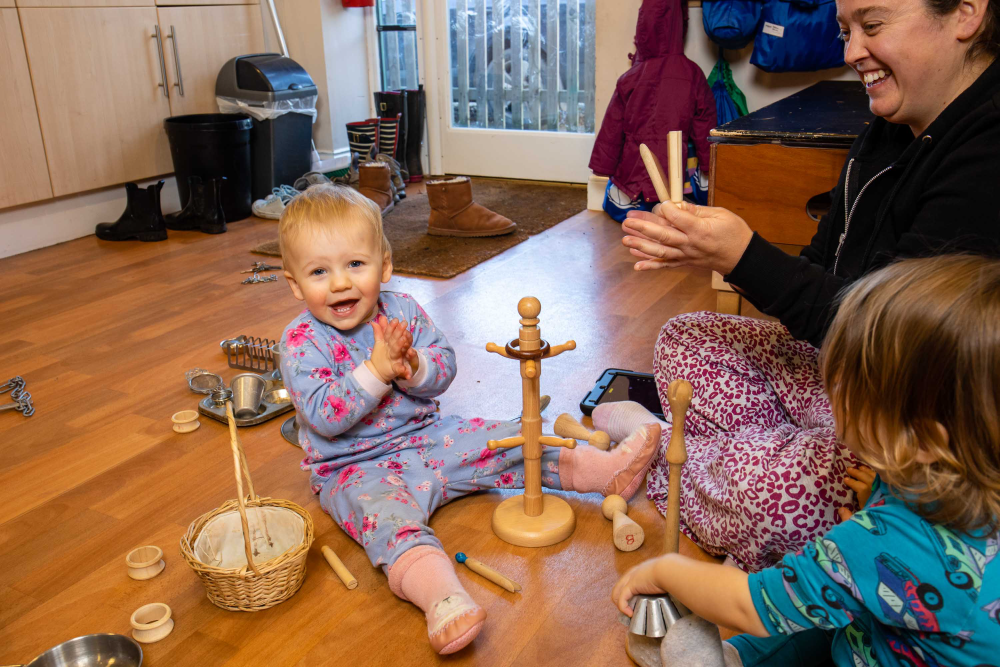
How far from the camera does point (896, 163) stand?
1104mm

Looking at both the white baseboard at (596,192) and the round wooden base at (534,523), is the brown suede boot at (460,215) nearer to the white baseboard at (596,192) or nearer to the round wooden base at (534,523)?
the white baseboard at (596,192)

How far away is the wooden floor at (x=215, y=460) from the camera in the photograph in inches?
42.1

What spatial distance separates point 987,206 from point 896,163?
16cm

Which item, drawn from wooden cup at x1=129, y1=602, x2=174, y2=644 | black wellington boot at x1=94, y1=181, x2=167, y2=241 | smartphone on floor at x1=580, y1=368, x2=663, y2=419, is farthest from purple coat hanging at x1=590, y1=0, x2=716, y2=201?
wooden cup at x1=129, y1=602, x2=174, y2=644

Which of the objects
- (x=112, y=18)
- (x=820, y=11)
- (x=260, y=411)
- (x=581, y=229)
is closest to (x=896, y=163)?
(x=260, y=411)

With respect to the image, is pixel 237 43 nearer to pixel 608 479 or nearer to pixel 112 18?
pixel 112 18

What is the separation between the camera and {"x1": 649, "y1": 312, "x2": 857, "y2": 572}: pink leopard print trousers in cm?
103

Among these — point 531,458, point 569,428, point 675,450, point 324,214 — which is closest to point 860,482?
point 675,450

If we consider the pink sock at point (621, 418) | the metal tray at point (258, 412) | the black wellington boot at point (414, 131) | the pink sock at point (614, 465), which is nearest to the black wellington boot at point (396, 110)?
the black wellington boot at point (414, 131)

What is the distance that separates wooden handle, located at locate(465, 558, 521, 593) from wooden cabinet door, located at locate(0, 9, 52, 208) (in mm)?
2314

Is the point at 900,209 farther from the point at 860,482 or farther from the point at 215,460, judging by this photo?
the point at 215,460

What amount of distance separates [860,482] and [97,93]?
2.92 m

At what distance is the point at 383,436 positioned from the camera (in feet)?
4.37

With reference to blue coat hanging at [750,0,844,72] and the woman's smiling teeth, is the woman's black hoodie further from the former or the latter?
blue coat hanging at [750,0,844,72]
